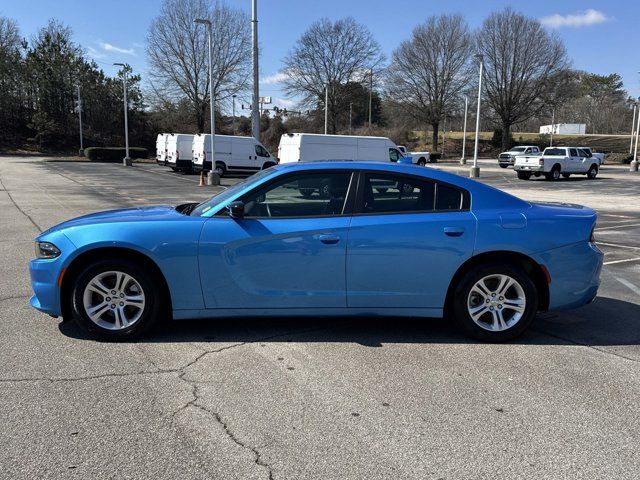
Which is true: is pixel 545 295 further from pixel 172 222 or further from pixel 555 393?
pixel 172 222

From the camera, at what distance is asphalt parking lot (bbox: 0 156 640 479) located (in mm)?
2736

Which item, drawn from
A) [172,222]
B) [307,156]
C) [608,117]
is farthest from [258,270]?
[608,117]

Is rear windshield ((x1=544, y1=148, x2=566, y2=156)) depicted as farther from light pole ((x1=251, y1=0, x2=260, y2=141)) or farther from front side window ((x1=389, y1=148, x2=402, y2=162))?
light pole ((x1=251, y1=0, x2=260, y2=141))

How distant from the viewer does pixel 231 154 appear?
29.3 m

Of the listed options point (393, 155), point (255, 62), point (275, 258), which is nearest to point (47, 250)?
point (275, 258)

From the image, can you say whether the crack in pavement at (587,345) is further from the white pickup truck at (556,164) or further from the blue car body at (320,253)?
the white pickup truck at (556,164)

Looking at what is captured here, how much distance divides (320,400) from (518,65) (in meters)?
65.4

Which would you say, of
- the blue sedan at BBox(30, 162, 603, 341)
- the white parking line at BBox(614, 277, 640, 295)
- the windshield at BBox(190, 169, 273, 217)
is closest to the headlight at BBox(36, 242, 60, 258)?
the blue sedan at BBox(30, 162, 603, 341)

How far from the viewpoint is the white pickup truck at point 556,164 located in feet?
98.3

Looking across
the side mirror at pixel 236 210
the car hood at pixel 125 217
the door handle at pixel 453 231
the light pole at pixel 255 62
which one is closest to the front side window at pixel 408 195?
the door handle at pixel 453 231

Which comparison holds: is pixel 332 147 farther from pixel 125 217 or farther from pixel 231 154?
pixel 125 217

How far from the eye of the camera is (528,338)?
15.5 ft

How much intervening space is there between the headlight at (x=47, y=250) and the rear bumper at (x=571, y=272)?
13.3ft

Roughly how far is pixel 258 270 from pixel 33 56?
6606 centimetres
